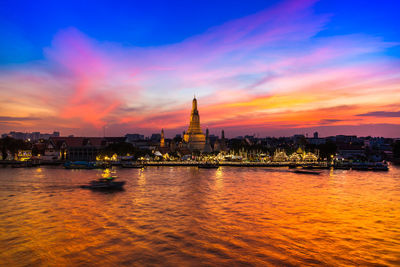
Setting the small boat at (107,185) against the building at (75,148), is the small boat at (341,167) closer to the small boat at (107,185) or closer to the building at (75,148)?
the small boat at (107,185)

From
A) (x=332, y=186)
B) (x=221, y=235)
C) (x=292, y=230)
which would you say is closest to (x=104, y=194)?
(x=221, y=235)

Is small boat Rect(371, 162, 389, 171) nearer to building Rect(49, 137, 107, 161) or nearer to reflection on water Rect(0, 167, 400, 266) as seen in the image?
reflection on water Rect(0, 167, 400, 266)

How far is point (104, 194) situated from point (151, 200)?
8.56m

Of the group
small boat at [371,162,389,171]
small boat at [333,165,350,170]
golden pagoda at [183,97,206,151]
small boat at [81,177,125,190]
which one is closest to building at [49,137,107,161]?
small boat at [81,177,125,190]

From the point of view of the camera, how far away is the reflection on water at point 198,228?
19609mm

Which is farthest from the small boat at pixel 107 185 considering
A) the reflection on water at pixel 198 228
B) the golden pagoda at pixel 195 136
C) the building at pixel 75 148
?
the golden pagoda at pixel 195 136

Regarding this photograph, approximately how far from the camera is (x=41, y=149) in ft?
401

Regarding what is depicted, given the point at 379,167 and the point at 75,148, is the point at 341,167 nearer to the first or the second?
the point at 379,167

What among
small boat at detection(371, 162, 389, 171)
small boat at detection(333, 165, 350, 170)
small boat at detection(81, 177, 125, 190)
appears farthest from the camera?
small boat at detection(333, 165, 350, 170)

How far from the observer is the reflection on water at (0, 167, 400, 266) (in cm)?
1961

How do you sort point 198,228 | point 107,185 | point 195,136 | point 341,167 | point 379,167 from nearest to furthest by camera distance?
point 198,228, point 107,185, point 379,167, point 341,167, point 195,136

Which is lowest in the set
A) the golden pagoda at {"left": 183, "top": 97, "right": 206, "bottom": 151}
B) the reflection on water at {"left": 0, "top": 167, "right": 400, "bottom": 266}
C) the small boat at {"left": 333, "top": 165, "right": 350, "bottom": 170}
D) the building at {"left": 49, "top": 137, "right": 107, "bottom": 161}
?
the reflection on water at {"left": 0, "top": 167, "right": 400, "bottom": 266}

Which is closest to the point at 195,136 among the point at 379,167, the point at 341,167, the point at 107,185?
the point at 341,167

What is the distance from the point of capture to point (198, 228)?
26078 mm
